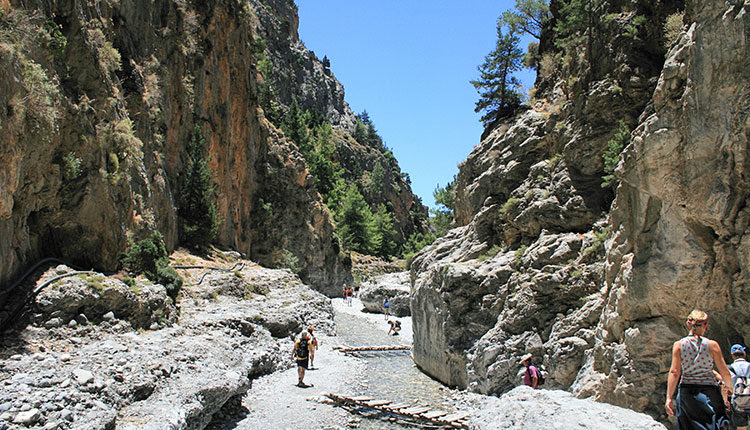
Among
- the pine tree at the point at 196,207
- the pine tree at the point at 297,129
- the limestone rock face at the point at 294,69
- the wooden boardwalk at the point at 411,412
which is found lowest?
the wooden boardwalk at the point at 411,412

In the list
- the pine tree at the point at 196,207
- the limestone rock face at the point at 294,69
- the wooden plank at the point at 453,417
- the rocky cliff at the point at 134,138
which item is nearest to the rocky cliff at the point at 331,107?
the limestone rock face at the point at 294,69

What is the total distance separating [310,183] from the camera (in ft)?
180

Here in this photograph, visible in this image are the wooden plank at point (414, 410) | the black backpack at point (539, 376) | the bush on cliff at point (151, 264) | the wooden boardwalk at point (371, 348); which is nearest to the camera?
the black backpack at point (539, 376)

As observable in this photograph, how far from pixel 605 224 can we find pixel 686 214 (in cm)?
563

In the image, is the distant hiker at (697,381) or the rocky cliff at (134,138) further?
the rocky cliff at (134,138)

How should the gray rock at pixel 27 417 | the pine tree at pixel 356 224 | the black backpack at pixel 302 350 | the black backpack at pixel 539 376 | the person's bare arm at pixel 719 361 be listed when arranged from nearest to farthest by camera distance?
the person's bare arm at pixel 719 361 → the gray rock at pixel 27 417 → the black backpack at pixel 539 376 → the black backpack at pixel 302 350 → the pine tree at pixel 356 224

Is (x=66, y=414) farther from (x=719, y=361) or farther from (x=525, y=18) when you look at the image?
(x=525, y=18)

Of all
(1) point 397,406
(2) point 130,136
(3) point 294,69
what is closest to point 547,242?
(1) point 397,406

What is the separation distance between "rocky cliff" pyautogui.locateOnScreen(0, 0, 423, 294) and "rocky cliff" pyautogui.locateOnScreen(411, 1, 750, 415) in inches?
546

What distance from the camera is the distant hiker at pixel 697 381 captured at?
202 inches

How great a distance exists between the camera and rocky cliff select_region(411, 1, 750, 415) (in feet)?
27.2

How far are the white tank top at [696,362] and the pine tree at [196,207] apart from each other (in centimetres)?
3153

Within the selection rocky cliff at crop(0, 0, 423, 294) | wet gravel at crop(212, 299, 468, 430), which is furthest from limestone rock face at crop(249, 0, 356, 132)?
wet gravel at crop(212, 299, 468, 430)

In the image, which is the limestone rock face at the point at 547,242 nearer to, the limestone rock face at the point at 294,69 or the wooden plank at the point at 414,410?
the wooden plank at the point at 414,410
